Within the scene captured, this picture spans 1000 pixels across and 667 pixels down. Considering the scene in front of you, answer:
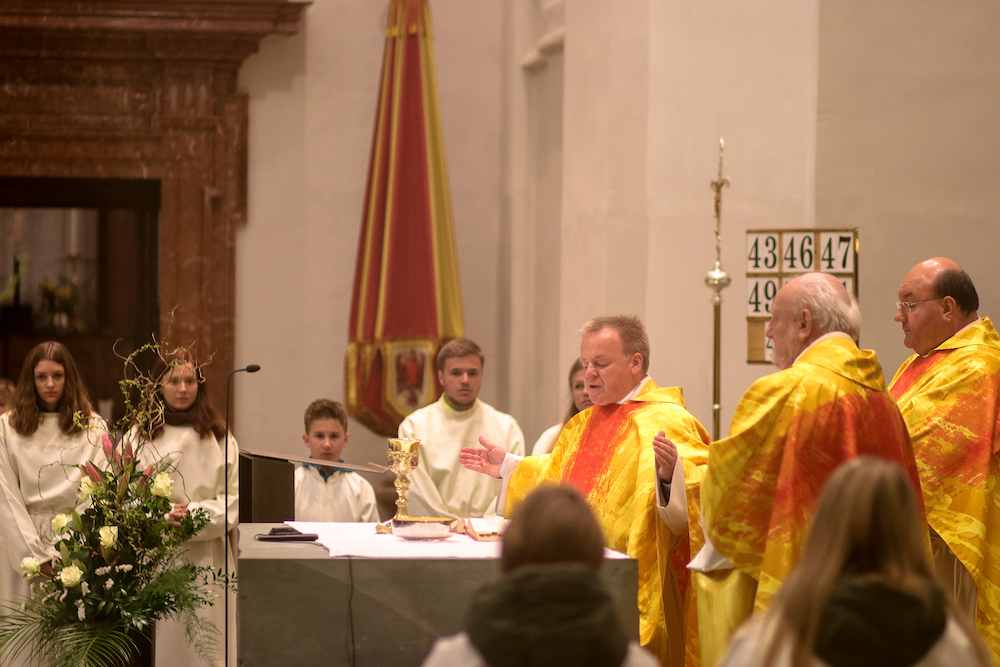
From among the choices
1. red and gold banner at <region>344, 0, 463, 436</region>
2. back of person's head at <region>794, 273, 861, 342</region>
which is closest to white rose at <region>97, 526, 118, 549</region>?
back of person's head at <region>794, 273, 861, 342</region>

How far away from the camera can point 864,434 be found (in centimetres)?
329

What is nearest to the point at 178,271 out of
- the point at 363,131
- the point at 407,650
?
the point at 363,131

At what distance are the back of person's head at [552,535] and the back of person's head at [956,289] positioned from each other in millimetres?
3137

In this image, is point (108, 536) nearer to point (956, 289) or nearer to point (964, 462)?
point (964, 462)

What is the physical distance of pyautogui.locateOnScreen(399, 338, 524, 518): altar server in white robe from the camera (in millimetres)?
6156

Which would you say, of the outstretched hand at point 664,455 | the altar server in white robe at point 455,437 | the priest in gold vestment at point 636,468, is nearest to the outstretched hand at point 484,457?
the priest in gold vestment at point 636,468

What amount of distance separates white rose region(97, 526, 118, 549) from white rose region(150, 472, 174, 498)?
0.19 m

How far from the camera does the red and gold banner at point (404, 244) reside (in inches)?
298

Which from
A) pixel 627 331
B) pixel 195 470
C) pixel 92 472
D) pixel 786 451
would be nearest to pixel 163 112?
pixel 195 470

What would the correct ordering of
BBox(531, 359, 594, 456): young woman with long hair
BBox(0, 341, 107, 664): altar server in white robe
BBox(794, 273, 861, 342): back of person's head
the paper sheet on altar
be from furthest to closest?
BBox(531, 359, 594, 456): young woman with long hair
BBox(0, 341, 107, 664): altar server in white robe
BBox(794, 273, 861, 342): back of person's head
the paper sheet on altar

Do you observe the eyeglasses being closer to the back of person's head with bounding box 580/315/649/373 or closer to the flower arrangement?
the back of person's head with bounding box 580/315/649/373

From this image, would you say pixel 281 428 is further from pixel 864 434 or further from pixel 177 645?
pixel 864 434

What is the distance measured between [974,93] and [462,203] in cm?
356

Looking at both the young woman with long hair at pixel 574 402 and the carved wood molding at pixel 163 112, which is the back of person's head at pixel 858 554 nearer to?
the young woman with long hair at pixel 574 402
